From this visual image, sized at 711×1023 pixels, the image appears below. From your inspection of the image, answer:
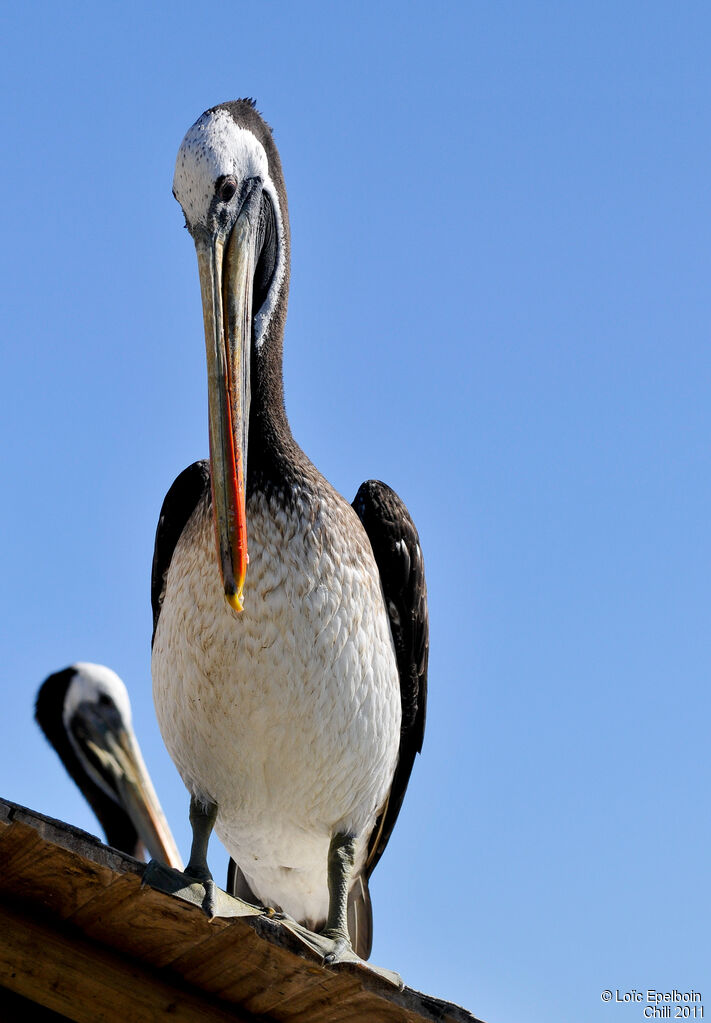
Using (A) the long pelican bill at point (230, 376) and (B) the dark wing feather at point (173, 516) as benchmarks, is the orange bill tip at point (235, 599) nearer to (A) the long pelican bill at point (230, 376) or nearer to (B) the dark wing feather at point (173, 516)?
(A) the long pelican bill at point (230, 376)

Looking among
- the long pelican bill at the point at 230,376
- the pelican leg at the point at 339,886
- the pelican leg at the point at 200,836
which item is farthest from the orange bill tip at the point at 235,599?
the pelican leg at the point at 339,886

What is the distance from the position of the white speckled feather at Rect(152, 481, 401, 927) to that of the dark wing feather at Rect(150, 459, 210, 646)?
35 cm

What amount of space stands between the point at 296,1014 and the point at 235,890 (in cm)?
216

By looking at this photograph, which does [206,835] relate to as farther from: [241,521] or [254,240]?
[254,240]

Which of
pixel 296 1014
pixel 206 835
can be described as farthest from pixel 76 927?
pixel 206 835

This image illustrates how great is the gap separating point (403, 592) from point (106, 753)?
3781 mm

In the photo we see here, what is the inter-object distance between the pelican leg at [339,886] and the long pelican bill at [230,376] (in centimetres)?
97

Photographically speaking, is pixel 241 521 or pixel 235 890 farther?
pixel 235 890

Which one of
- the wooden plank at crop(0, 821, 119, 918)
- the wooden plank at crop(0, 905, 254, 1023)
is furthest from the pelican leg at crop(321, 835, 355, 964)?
the wooden plank at crop(0, 821, 119, 918)

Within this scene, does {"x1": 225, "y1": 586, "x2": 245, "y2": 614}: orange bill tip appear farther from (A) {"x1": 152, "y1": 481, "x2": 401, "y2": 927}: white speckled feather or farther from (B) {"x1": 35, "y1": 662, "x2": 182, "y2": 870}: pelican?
(B) {"x1": 35, "y1": 662, "x2": 182, "y2": 870}: pelican

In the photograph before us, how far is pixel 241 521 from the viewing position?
3.83 meters

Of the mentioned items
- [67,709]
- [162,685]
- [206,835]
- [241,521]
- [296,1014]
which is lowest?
[296,1014]

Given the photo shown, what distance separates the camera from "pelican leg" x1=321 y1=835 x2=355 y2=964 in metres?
3.81

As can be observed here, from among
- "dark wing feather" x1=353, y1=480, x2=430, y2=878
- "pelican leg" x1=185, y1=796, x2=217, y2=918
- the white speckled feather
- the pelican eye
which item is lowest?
"pelican leg" x1=185, y1=796, x2=217, y2=918
